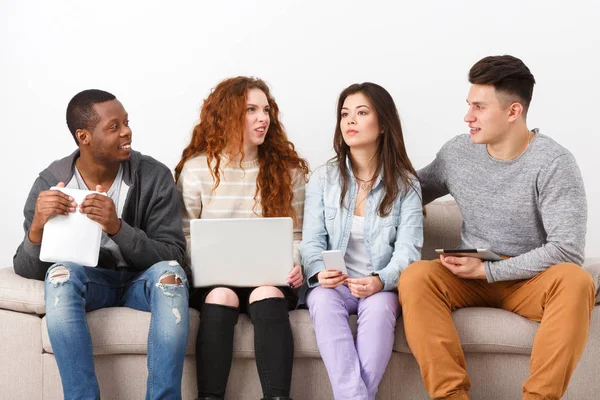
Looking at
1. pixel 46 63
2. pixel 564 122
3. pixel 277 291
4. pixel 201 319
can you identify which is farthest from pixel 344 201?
pixel 46 63

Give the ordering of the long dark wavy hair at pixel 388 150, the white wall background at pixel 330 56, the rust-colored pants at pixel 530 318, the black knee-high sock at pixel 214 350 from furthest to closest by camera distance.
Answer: the white wall background at pixel 330 56
the long dark wavy hair at pixel 388 150
the black knee-high sock at pixel 214 350
the rust-colored pants at pixel 530 318

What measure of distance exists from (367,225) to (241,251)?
0.48 metres

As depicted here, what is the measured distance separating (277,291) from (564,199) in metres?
0.96

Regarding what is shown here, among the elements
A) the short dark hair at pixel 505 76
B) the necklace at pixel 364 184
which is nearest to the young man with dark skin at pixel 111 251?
the necklace at pixel 364 184

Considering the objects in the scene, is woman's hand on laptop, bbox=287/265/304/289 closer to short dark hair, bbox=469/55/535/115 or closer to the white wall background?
short dark hair, bbox=469/55/535/115

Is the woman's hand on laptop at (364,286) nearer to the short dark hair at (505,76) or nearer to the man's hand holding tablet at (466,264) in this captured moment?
the man's hand holding tablet at (466,264)

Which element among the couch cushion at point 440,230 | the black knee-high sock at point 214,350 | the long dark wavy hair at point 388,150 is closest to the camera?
the black knee-high sock at point 214,350

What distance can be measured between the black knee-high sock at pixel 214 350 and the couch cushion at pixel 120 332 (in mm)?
79

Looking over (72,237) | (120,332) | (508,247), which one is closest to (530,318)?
(508,247)

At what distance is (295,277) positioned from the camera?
2740 millimetres

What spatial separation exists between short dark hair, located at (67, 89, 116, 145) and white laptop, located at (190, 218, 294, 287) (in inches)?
20.9

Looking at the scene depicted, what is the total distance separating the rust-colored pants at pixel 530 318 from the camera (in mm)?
2496

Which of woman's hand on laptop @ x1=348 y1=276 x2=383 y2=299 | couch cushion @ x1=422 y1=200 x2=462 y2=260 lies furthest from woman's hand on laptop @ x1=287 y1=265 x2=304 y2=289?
couch cushion @ x1=422 y1=200 x2=462 y2=260

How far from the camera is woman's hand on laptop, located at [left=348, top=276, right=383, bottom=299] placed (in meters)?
2.71
